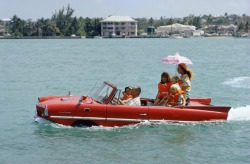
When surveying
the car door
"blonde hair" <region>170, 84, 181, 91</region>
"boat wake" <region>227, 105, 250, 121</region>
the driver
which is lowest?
"boat wake" <region>227, 105, 250, 121</region>

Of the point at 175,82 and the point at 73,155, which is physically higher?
the point at 175,82

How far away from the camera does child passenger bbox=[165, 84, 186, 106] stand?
17.0m

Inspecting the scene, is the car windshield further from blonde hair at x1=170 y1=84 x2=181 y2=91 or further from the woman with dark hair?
the woman with dark hair

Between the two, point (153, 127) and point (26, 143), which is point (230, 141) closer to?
point (153, 127)

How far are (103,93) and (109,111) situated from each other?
0.75m

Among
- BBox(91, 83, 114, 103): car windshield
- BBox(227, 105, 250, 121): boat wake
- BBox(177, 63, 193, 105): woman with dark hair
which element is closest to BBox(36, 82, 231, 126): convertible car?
BBox(91, 83, 114, 103): car windshield

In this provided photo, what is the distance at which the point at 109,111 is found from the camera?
16.5m

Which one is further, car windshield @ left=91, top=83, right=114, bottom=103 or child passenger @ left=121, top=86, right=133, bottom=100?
child passenger @ left=121, top=86, right=133, bottom=100

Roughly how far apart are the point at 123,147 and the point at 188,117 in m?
2.92

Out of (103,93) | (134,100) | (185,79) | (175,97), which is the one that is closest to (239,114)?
(185,79)

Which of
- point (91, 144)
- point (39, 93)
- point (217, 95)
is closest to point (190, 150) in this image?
point (91, 144)

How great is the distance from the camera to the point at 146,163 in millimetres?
13508

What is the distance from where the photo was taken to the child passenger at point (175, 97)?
55.9 feet

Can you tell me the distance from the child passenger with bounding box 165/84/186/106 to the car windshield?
1.88m
